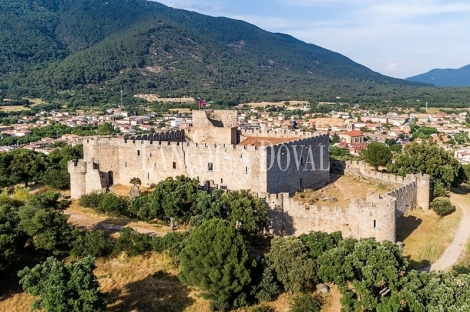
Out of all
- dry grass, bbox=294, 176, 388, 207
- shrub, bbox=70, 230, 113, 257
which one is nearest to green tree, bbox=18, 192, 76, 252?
shrub, bbox=70, 230, 113, 257

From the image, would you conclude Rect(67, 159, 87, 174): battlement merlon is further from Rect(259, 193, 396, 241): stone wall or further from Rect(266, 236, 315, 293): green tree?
Rect(266, 236, 315, 293): green tree

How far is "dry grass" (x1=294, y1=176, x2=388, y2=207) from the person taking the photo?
38.2m

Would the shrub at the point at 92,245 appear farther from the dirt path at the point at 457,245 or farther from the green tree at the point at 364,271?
the dirt path at the point at 457,245

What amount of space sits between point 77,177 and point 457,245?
2983cm

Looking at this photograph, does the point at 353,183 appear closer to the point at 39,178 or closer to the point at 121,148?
the point at 121,148

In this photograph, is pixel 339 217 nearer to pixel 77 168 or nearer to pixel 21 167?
pixel 77 168

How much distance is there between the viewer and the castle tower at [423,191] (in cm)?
3916

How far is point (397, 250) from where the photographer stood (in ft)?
83.5

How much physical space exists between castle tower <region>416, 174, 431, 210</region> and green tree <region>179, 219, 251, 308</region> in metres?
19.7

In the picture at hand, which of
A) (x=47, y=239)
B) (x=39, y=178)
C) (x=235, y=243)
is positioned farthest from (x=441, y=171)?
(x=39, y=178)

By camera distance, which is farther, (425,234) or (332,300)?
(425,234)

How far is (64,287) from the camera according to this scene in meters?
23.5

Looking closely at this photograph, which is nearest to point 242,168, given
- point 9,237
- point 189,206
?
point 189,206

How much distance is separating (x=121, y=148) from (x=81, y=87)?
168 metres
